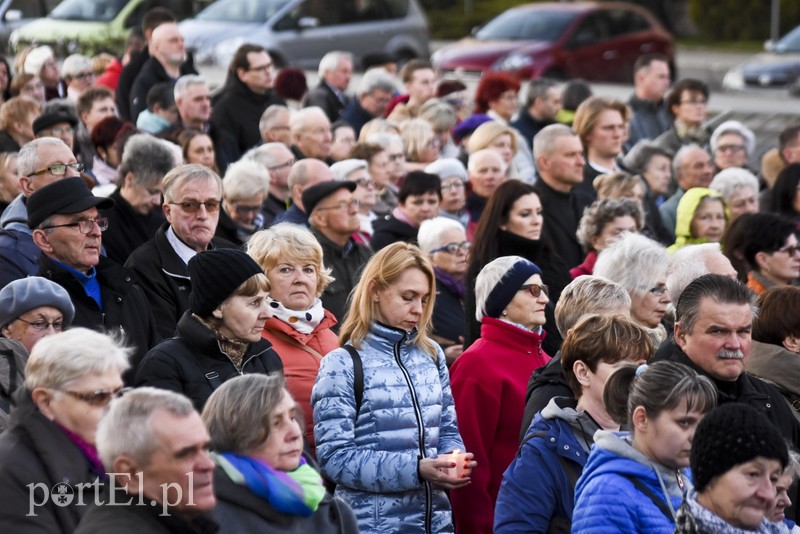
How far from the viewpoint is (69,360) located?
488 centimetres

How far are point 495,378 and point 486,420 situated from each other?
19cm

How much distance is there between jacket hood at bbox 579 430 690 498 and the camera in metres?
5.04

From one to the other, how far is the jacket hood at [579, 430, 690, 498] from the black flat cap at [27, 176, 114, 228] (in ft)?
10.2

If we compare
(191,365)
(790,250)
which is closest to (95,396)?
(191,365)

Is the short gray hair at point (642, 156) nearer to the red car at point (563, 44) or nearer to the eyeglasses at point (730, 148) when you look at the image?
the eyeglasses at point (730, 148)

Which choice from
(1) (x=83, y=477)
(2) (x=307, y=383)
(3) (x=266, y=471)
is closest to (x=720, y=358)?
(2) (x=307, y=383)

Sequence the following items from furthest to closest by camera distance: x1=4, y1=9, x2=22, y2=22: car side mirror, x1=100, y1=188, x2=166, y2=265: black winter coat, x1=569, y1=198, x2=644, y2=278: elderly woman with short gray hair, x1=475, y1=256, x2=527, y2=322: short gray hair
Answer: x1=4, y1=9, x2=22, y2=22: car side mirror → x1=569, y1=198, x2=644, y2=278: elderly woman with short gray hair → x1=100, y1=188, x2=166, y2=265: black winter coat → x1=475, y1=256, x2=527, y2=322: short gray hair

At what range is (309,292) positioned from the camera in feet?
23.0

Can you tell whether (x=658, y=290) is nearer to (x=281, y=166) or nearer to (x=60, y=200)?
(x=60, y=200)

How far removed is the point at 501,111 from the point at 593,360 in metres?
8.53

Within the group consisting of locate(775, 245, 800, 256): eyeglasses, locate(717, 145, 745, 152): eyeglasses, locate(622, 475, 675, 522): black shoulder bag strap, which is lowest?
locate(717, 145, 745, 152): eyeglasses

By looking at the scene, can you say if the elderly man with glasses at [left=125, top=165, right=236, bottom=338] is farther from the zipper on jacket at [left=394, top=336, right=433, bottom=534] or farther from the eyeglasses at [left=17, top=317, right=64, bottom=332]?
the zipper on jacket at [left=394, top=336, right=433, bottom=534]

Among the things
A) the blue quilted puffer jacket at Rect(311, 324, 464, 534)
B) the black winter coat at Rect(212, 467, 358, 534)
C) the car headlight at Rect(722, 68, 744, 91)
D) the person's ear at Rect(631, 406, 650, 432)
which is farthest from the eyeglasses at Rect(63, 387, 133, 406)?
the car headlight at Rect(722, 68, 744, 91)

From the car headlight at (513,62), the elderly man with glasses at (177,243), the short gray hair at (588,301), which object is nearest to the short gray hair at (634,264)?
the short gray hair at (588,301)
